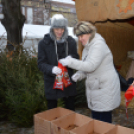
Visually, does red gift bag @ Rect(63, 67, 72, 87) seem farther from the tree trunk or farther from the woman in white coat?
the tree trunk

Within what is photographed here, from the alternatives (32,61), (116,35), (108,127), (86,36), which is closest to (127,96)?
(108,127)

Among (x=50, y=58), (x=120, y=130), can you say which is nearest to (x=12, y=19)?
(x=50, y=58)

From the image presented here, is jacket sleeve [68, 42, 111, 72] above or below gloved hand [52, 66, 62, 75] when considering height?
above

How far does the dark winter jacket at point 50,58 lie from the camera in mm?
2088

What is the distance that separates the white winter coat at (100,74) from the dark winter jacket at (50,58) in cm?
33

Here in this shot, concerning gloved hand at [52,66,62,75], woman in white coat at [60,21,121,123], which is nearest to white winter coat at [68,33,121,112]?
woman in white coat at [60,21,121,123]

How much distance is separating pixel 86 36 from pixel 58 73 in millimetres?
480

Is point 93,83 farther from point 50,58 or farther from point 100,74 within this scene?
point 50,58

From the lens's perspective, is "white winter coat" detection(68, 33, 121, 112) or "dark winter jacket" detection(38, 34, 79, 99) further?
"dark winter jacket" detection(38, 34, 79, 99)

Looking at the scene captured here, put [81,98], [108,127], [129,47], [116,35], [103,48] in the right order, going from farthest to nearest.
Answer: [129,47] < [116,35] < [81,98] < [103,48] < [108,127]

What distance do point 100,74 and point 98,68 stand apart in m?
0.06

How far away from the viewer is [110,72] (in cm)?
185

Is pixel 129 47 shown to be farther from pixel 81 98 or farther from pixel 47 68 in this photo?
pixel 47 68

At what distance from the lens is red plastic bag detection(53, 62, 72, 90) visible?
2.08m
